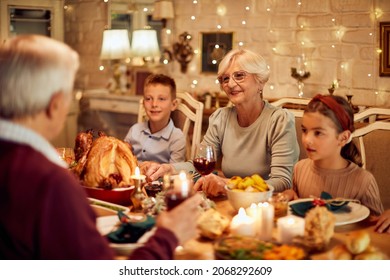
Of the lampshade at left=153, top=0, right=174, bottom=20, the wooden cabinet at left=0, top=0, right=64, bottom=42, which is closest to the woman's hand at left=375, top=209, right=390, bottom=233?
the lampshade at left=153, top=0, right=174, bottom=20

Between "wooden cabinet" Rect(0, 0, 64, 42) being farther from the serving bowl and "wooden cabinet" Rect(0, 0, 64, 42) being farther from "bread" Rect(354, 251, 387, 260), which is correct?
"bread" Rect(354, 251, 387, 260)

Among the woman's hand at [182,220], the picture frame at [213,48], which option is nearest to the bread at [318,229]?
the woman's hand at [182,220]

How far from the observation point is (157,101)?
2582mm

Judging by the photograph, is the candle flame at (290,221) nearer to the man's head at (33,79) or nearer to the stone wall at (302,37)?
the man's head at (33,79)

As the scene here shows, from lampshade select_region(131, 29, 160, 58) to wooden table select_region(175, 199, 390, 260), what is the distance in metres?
3.50

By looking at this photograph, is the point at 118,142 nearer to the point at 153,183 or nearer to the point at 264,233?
the point at 153,183

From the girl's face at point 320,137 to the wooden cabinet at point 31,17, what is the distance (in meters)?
3.64

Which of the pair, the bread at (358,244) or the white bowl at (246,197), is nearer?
the bread at (358,244)

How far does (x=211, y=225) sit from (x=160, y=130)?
125 centimetres

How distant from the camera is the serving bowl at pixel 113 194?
5.65 feet

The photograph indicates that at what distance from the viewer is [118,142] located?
5.93ft

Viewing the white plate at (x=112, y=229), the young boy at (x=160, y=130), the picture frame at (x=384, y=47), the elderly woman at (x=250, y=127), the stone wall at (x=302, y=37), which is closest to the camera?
the white plate at (x=112, y=229)
